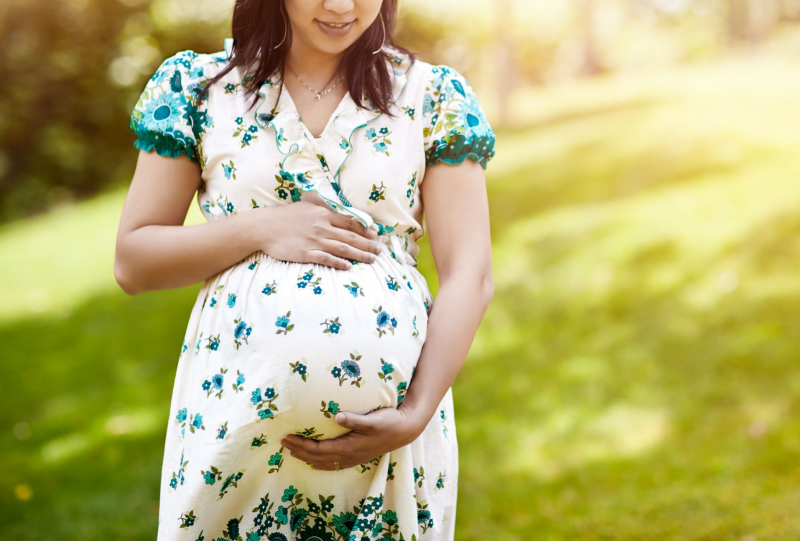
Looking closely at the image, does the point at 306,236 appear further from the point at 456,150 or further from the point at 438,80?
the point at 438,80

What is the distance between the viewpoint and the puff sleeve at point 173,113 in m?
1.62

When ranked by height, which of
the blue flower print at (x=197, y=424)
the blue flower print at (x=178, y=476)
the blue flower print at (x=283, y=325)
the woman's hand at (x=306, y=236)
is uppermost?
the woman's hand at (x=306, y=236)

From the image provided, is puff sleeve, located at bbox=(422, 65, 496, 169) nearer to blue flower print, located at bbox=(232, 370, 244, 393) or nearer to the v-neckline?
the v-neckline

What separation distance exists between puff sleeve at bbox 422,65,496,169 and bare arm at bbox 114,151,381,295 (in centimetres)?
25

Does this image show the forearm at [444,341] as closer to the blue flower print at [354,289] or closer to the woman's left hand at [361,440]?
the woman's left hand at [361,440]

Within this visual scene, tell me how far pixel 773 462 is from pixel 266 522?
10.3ft

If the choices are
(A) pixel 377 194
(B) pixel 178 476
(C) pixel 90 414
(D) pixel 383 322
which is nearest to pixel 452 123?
(A) pixel 377 194

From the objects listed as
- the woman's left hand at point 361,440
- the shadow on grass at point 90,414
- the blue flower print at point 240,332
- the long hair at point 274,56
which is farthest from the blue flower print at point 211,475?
the shadow on grass at point 90,414

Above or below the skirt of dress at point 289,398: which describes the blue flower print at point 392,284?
above

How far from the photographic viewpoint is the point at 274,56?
1.71 meters

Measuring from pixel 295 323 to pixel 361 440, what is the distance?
0.26 metres

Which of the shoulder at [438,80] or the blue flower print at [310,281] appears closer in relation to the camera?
the blue flower print at [310,281]

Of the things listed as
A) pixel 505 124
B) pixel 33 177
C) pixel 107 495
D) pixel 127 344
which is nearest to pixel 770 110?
pixel 505 124

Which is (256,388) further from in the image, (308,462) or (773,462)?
(773,462)
